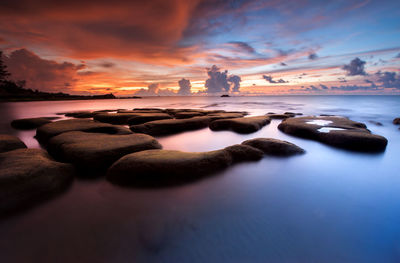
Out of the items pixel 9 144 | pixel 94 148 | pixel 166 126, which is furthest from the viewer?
pixel 166 126

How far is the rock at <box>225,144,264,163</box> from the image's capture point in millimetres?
5344

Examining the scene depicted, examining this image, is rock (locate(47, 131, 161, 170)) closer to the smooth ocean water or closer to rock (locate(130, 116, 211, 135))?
the smooth ocean water

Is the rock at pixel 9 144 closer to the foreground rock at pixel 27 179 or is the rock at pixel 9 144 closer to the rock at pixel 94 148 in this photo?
the rock at pixel 94 148

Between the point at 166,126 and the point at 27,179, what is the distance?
22.1ft

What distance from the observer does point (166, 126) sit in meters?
9.73

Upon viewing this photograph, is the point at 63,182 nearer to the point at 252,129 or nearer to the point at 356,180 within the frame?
the point at 356,180

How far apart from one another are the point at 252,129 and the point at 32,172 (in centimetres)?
911

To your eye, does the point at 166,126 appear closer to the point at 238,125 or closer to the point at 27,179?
the point at 238,125

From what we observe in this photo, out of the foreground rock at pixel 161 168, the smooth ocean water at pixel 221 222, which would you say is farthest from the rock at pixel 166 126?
the smooth ocean water at pixel 221 222

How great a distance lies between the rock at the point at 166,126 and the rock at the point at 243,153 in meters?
5.03

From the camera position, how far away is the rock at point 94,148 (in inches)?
175

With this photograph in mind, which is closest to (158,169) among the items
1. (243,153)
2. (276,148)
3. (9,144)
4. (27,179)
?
(27,179)

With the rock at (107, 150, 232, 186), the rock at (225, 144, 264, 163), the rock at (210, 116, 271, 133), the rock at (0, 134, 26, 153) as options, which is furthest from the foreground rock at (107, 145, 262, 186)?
the rock at (210, 116, 271, 133)

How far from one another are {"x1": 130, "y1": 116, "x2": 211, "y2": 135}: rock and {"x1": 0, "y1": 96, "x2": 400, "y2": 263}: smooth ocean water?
5336mm
